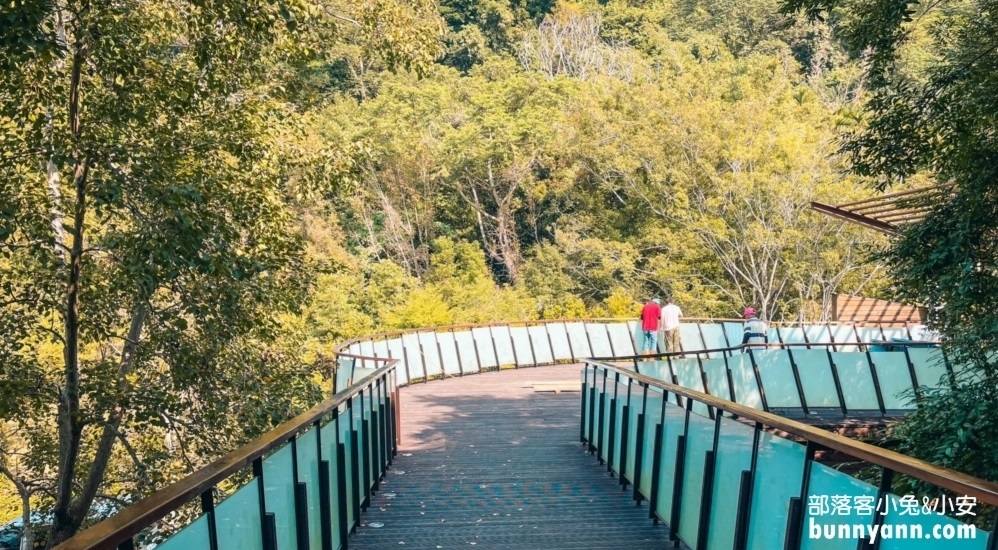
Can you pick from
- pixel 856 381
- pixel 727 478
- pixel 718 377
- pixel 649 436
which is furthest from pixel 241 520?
pixel 856 381

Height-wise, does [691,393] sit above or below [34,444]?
above

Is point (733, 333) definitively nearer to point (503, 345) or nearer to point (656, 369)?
point (503, 345)

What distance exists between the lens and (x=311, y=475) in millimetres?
5066

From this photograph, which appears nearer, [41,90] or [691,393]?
[691,393]

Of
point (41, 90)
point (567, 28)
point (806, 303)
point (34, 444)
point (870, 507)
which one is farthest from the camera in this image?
point (567, 28)

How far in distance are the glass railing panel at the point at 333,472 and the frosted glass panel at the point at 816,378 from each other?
379 inches

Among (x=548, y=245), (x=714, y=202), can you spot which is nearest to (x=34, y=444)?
(x=714, y=202)

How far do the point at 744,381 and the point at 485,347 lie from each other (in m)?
8.95

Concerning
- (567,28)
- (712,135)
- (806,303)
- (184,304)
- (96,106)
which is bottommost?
(806,303)

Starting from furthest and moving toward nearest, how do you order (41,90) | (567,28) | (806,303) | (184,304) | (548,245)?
(567,28), (548,245), (806,303), (184,304), (41,90)

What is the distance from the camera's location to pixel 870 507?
3.18 m

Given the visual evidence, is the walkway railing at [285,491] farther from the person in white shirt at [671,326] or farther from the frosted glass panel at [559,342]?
the frosted glass panel at [559,342]

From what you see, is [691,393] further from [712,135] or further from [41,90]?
[712,135]

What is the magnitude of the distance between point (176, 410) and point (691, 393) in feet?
17.8
